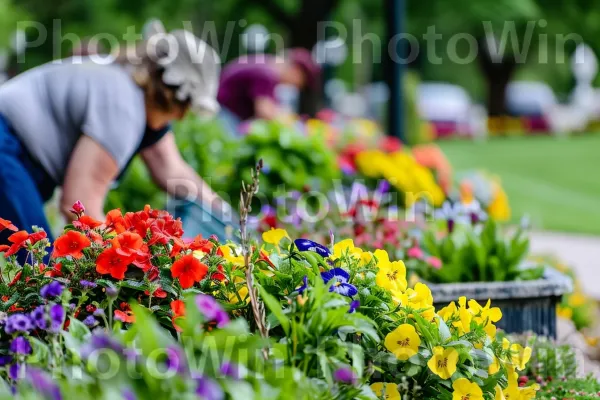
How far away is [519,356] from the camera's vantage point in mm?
2486

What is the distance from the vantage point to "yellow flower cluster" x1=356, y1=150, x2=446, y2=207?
262 inches

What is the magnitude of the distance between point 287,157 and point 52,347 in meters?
4.17

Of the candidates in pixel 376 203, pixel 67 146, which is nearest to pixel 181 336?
pixel 67 146

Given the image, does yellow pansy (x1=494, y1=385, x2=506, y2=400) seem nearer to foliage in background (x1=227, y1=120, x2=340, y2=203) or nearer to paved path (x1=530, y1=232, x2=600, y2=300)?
foliage in background (x1=227, y1=120, x2=340, y2=203)

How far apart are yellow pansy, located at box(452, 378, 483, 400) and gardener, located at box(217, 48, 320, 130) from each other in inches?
227

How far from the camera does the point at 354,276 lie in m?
2.41

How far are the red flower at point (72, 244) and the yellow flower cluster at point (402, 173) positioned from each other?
14.1 ft

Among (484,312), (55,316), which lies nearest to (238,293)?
(55,316)

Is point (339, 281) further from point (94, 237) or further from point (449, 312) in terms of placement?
point (94, 237)

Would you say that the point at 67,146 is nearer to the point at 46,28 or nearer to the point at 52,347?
the point at 52,347

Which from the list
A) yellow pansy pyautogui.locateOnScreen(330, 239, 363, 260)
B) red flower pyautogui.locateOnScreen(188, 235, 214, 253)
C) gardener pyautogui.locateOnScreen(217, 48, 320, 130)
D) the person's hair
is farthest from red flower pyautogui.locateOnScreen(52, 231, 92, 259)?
gardener pyautogui.locateOnScreen(217, 48, 320, 130)

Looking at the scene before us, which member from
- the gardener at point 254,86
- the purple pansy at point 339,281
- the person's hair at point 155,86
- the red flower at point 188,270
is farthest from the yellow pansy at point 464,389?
the gardener at point 254,86

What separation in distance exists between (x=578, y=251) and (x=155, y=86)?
5712 millimetres

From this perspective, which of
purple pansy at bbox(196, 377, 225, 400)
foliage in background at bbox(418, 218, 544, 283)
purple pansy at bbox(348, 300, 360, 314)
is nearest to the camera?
purple pansy at bbox(196, 377, 225, 400)
